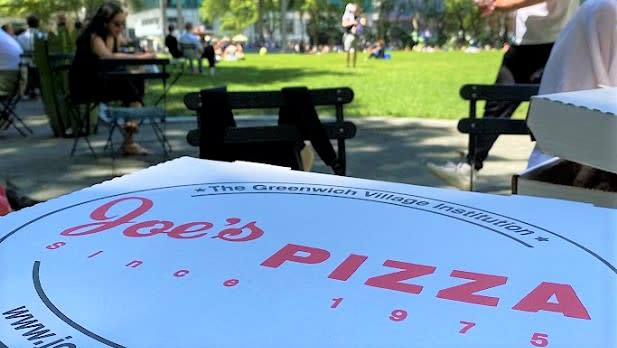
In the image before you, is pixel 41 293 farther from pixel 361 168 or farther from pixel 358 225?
pixel 361 168

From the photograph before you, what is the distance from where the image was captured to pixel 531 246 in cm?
105

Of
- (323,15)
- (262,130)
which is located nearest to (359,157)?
(323,15)

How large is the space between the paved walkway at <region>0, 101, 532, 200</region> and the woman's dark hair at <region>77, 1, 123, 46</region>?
105 cm

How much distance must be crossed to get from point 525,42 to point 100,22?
3750 millimetres

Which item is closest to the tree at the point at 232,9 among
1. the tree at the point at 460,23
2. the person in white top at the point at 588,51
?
the person in white top at the point at 588,51

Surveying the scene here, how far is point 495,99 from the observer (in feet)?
10.7

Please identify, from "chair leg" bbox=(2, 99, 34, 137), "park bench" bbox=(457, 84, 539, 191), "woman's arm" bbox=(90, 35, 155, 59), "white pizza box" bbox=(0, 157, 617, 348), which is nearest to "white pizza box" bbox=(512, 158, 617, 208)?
"park bench" bbox=(457, 84, 539, 191)

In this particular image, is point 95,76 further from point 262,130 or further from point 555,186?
point 555,186

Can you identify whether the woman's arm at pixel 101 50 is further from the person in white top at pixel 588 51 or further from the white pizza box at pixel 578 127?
the white pizza box at pixel 578 127

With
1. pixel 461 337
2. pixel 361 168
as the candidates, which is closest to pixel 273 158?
pixel 461 337

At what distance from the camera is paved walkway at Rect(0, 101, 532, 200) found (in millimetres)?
5074

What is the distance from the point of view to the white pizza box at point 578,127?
1.61 metres

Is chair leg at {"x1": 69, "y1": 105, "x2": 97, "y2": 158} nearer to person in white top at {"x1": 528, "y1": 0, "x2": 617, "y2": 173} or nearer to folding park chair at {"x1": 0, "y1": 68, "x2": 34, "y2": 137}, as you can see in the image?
folding park chair at {"x1": 0, "y1": 68, "x2": 34, "y2": 137}

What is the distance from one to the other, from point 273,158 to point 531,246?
1799 millimetres
